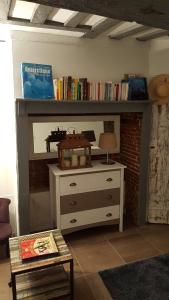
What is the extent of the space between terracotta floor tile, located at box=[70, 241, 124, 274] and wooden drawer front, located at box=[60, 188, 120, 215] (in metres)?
0.48

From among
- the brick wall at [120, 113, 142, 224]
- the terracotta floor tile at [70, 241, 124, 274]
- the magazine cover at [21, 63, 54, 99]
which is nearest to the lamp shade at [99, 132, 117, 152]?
the brick wall at [120, 113, 142, 224]

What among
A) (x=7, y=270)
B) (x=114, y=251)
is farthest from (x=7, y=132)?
(x=114, y=251)

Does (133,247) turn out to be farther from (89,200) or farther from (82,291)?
(82,291)

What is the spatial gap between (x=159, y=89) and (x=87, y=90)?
962mm

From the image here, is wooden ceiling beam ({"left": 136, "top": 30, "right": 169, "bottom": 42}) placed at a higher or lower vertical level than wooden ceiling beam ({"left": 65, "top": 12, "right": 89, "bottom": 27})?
higher

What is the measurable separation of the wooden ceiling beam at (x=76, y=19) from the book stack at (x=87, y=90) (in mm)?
572

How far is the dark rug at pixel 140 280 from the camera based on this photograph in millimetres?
2264

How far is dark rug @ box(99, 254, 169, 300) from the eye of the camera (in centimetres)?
226

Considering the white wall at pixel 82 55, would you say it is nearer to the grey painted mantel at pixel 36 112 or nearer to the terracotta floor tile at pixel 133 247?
the grey painted mantel at pixel 36 112

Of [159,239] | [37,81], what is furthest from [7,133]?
[159,239]

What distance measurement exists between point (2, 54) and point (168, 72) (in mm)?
2123

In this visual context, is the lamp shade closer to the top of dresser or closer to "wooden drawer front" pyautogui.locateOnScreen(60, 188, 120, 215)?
the top of dresser

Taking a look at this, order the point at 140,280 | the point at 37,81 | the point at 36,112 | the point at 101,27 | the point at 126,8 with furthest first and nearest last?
the point at 36,112, the point at 37,81, the point at 101,27, the point at 140,280, the point at 126,8

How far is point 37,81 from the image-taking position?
107 inches
